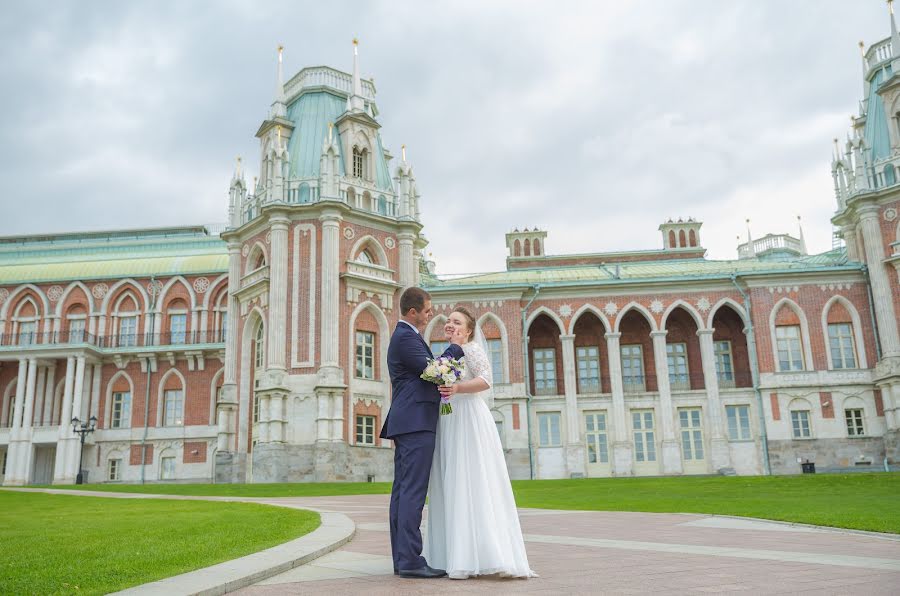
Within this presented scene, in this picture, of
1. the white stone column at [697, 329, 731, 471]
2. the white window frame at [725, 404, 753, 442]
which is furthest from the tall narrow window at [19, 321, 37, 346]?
the white window frame at [725, 404, 753, 442]

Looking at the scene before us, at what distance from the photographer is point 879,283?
35125 millimetres

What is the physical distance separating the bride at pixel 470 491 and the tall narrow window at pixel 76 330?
133 feet

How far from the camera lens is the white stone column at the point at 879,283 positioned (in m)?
34.5

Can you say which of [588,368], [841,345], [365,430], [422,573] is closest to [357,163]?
[365,430]

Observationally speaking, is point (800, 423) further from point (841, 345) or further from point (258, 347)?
point (258, 347)

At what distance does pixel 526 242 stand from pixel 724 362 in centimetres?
1668

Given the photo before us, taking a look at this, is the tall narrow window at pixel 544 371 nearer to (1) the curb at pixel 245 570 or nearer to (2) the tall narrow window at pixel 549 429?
(2) the tall narrow window at pixel 549 429

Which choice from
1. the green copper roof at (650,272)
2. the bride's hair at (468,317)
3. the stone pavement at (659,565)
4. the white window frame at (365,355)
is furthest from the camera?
the green copper roof at (650,272)

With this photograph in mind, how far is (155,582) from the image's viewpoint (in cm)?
514

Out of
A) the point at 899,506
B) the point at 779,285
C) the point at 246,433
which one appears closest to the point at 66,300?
the point at 246,433

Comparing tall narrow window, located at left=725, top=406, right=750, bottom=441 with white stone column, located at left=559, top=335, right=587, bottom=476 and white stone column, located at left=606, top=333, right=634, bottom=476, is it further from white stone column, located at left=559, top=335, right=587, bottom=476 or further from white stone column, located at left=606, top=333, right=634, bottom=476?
white stone column, located at left=559, top=335, right=587, bottom=476

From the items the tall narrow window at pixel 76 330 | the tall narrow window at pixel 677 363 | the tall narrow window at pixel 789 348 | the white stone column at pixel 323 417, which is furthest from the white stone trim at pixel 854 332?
the tall narrow window at pixel 76 330

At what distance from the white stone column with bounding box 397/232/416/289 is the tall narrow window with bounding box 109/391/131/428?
18.5m

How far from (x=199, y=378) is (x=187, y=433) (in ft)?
10.2
